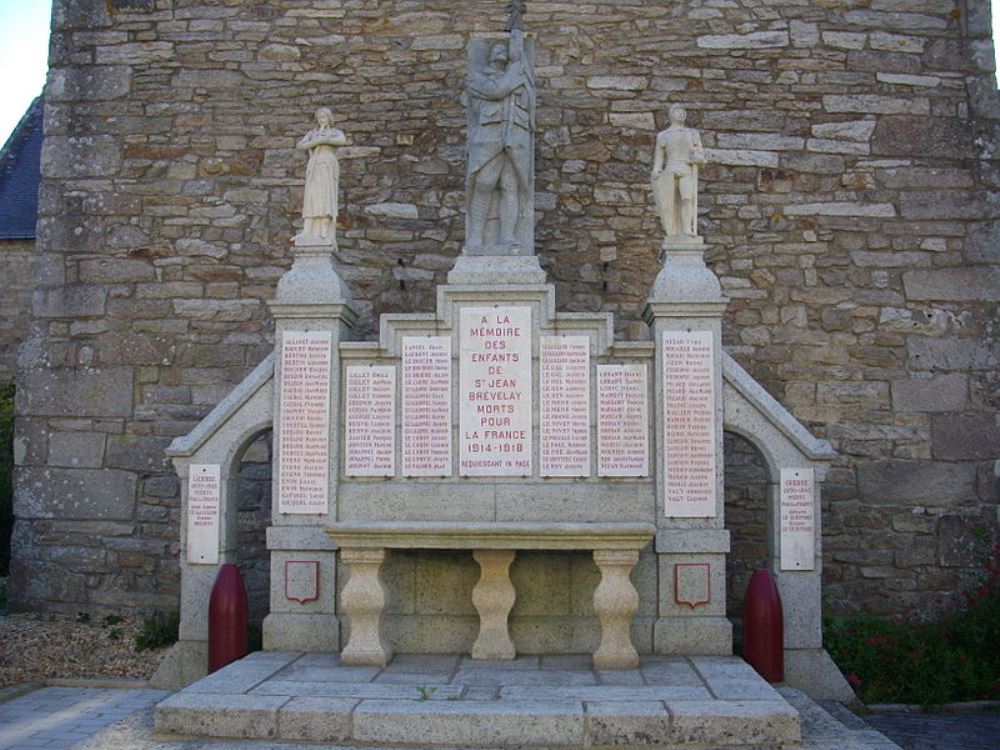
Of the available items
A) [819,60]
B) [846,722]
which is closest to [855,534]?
[846,722]

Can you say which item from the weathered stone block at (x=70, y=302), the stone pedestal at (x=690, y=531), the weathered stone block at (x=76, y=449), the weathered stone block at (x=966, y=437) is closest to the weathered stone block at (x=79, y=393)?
the weathered stone block at (x=76, y=449)

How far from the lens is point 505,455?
633 cm

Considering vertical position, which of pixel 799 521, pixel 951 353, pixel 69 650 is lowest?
Answer: pixel 69 650

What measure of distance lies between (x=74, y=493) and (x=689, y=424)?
5.36 metres

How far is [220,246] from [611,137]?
3.57 metres

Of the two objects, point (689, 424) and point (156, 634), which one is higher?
point (689, 424)

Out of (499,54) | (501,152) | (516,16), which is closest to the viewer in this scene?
(501,152)

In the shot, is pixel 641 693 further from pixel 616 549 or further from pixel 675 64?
pixel 675 64

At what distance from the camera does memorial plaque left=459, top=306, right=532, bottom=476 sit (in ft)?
20.7

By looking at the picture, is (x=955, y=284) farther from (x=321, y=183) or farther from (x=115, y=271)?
(x=115, y=271)

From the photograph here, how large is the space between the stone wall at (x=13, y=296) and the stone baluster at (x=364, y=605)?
809cm

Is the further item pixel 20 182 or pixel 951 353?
pixel 20 182

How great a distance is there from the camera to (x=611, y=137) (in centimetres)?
867

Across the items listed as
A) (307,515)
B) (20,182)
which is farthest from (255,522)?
(20,182)
